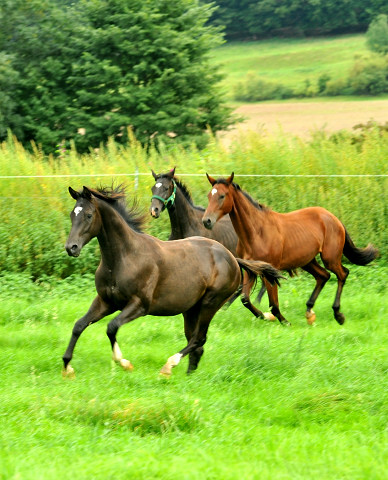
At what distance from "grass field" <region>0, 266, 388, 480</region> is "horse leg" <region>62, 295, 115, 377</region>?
0.43 feet

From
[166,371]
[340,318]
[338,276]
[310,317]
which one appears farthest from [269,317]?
[166,371]

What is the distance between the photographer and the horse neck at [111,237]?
22.1ft

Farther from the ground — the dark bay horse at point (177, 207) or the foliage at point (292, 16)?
the dark bay horse at point (177, 207)

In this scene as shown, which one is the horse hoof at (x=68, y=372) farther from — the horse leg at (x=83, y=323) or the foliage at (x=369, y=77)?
the foliage at (x=369, y=77)

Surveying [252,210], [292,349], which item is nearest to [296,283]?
[252,210]

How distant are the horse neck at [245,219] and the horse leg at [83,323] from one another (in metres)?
2.97

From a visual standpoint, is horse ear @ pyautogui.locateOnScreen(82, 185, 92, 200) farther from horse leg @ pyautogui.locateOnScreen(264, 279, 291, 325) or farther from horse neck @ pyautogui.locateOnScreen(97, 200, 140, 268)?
horse leg @ pyautogui.locateOnScreen(264, 279, 291, 325)

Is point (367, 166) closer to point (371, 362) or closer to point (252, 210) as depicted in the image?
point (252, 210)

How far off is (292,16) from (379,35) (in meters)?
9.04

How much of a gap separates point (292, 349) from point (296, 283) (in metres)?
4.55

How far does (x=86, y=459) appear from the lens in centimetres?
457

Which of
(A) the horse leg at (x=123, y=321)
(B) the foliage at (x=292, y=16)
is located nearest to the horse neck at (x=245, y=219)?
(A) the horse leg at (x=123, y=321)

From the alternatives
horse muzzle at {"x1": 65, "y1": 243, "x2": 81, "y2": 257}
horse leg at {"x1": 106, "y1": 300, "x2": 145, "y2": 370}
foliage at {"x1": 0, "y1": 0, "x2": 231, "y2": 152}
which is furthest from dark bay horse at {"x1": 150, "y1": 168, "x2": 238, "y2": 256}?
foliage at {"x1": 0, "y1": 0, "x2": 231, "y2": 152}

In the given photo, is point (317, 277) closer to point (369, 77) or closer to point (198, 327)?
point (198, 327)
